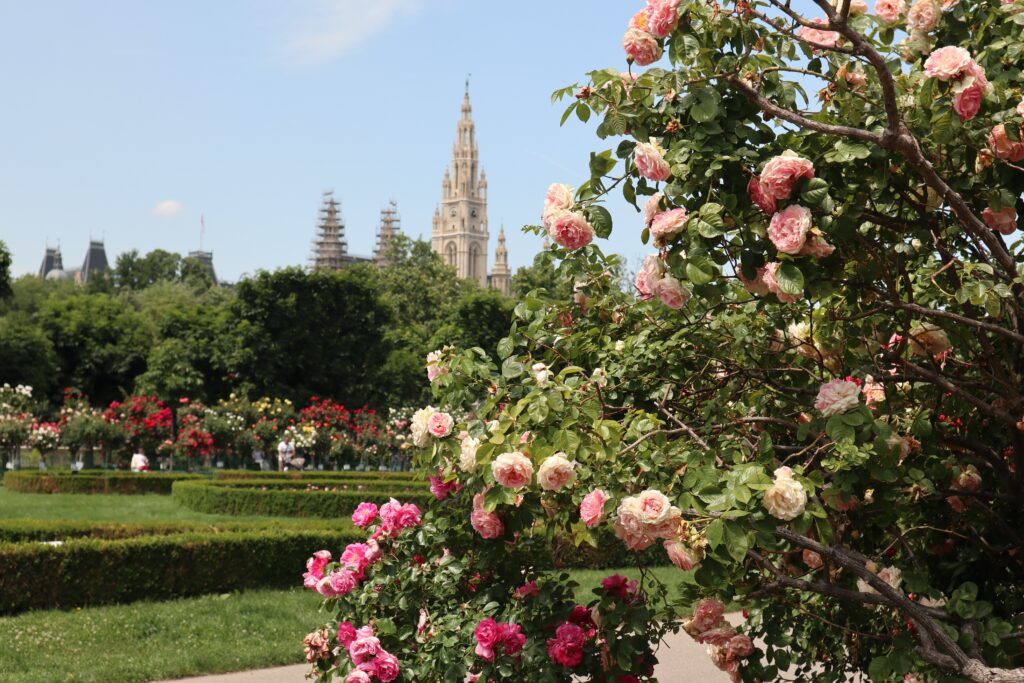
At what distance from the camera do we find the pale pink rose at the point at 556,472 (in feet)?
10.3

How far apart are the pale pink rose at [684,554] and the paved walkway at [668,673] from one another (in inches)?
149

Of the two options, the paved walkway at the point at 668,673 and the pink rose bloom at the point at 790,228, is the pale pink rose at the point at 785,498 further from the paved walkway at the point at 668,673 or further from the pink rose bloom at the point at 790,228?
the paved walkway at the point at 668,673

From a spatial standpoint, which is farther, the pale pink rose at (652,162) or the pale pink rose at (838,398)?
the pale pink rose at (838,398)

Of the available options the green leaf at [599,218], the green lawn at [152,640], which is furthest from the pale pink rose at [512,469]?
the green lawn at [152,640]

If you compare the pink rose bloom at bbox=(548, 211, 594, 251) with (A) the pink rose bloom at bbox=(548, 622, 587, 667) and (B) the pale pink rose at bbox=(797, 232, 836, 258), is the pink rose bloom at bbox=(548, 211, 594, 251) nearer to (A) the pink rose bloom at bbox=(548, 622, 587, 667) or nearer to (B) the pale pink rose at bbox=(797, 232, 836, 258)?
(B) the pale pink rose at bbox=(797, 232, 836, 258)

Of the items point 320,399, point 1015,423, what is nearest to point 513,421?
point 1015,423

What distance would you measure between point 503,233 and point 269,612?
134 metres

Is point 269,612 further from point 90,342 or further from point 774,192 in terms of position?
point 90,342

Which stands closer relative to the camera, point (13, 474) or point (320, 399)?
point (13, 474)

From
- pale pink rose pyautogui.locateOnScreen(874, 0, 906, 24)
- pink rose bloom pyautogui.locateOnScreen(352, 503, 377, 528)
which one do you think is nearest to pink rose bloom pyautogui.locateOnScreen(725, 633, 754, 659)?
pink rose bloom pyautogui.locateOnScreen(352, 503, 377, 528)

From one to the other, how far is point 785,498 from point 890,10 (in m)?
1.81

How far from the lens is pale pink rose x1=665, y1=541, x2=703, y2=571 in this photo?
9.33 ft

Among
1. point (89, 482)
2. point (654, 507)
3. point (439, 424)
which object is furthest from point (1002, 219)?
point (89, 482)

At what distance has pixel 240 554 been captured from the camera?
9.66 meters
